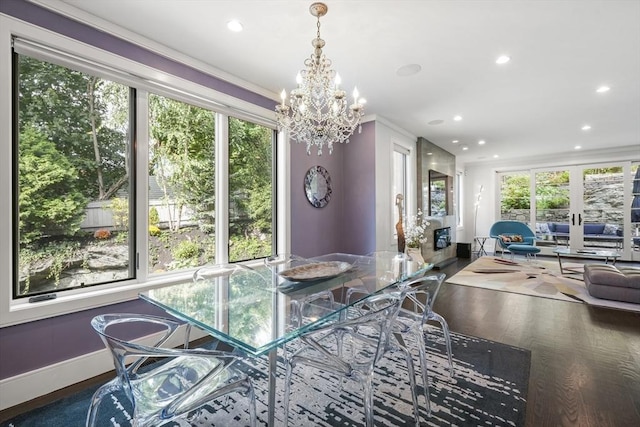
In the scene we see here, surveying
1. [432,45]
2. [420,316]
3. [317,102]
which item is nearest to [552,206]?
[432,45]

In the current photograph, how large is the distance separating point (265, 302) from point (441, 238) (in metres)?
5.53

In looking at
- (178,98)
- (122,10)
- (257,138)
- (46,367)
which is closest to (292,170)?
(257,138)

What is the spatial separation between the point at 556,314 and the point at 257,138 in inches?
167

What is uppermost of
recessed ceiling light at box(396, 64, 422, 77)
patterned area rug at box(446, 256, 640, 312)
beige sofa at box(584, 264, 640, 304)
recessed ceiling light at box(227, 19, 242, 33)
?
recessed ceiling light at box(396, 64, 422, 77)

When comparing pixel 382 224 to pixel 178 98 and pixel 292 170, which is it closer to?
pixel 292 170

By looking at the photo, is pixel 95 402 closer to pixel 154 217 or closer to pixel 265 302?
pixel 265 302

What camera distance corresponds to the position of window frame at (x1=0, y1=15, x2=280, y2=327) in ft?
5.94

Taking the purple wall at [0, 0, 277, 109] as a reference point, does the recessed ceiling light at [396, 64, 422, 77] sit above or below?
above

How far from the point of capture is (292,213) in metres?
3.84

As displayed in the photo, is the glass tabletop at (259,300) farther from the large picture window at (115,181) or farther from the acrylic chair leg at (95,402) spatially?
the large picture window at (115,181)

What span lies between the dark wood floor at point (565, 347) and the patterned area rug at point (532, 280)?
30 cm

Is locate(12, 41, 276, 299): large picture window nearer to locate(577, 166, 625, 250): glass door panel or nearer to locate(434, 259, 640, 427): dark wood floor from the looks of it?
locate(434, 259, 640, 427): dark wood floor

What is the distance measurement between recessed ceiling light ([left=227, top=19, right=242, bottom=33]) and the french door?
29.0 feet

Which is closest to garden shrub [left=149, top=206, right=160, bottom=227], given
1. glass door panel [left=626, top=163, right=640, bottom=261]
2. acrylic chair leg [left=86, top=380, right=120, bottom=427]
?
acrylic chair leg [left=86, top=380, right=120, bottom=427]
